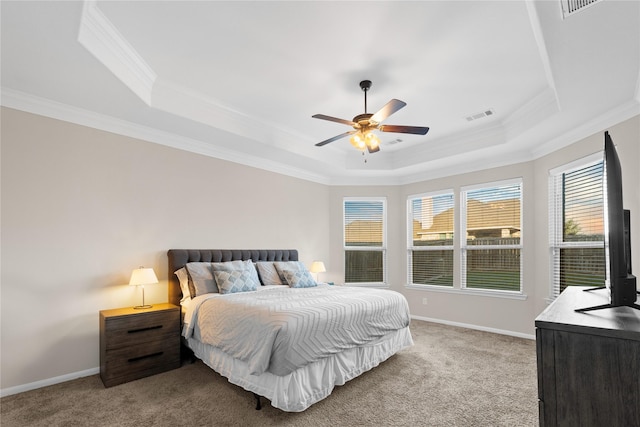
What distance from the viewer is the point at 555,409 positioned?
3.73 ft

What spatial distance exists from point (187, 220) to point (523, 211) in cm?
478

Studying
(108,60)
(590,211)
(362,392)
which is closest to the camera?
(108,60)

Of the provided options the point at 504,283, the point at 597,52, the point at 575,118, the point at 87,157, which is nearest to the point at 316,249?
the point at 504,283

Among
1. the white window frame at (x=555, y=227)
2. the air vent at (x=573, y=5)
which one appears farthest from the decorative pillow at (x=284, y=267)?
the air vent at (x=573, y=5)

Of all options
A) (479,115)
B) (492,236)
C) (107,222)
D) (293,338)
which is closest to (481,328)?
(492,236)

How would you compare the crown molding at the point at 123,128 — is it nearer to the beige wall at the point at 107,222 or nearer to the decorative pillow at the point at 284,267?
the beige wall at the point at 107,222

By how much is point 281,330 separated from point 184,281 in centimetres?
185

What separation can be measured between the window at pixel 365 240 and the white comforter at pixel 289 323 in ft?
8.48

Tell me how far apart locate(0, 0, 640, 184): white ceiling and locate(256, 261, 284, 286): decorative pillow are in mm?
1648

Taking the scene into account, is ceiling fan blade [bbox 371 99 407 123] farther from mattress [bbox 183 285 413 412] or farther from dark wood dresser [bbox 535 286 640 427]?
dark wood dresser [bbox 535 286 640 427]

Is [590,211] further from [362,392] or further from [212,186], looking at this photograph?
[212,186]

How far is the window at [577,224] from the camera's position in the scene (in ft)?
12.3

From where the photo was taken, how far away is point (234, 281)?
3.77 metres

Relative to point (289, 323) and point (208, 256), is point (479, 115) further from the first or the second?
point (208, 256)
